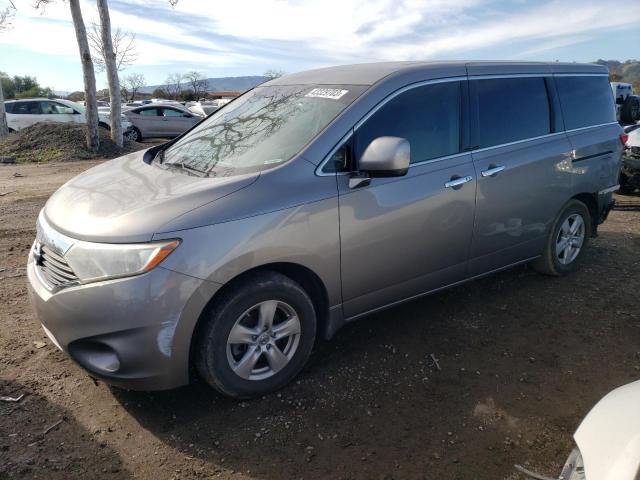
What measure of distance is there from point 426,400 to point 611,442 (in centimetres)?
143

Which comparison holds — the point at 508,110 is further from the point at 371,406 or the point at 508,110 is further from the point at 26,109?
the point at 26,109

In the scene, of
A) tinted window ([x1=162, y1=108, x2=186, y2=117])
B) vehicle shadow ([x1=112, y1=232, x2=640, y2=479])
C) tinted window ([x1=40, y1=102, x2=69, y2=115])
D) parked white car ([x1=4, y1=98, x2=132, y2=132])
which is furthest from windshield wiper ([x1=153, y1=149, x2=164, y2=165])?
tinted window ([x1=40, y1=102, x2=69, y2=115])

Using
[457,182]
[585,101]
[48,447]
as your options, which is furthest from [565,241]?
[48,447]

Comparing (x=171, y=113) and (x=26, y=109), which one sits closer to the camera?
(x=26, y=109)

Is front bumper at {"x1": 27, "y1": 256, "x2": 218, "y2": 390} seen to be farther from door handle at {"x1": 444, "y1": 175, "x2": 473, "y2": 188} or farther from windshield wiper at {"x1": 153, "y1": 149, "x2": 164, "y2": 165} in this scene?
door handle at {"x1": 444, "y1": 175, "x2": 473, "y2": 188}

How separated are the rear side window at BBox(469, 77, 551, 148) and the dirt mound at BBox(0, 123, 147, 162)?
12213mm

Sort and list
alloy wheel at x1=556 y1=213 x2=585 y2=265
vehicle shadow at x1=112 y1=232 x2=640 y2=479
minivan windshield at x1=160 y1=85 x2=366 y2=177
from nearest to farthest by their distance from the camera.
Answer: vehicle shadow at x1=112 y1=232 x2=640 y2=479
minivan windshield at x1=160 y1=85 x2=366 y2=177
alloy wheel at x1=556 y1=213 x2=585 y2=265

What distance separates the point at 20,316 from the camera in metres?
3.87

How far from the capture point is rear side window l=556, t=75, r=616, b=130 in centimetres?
446

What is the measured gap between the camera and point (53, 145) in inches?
549

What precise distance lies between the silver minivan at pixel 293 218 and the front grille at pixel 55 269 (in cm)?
1

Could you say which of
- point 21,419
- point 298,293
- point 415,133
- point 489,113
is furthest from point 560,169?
point 21,419

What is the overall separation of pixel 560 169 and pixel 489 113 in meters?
0.96

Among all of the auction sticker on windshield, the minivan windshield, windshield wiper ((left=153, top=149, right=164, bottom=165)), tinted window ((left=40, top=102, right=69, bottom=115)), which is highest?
tinted window ((left=40, top=102, right=69, bottom=115))
